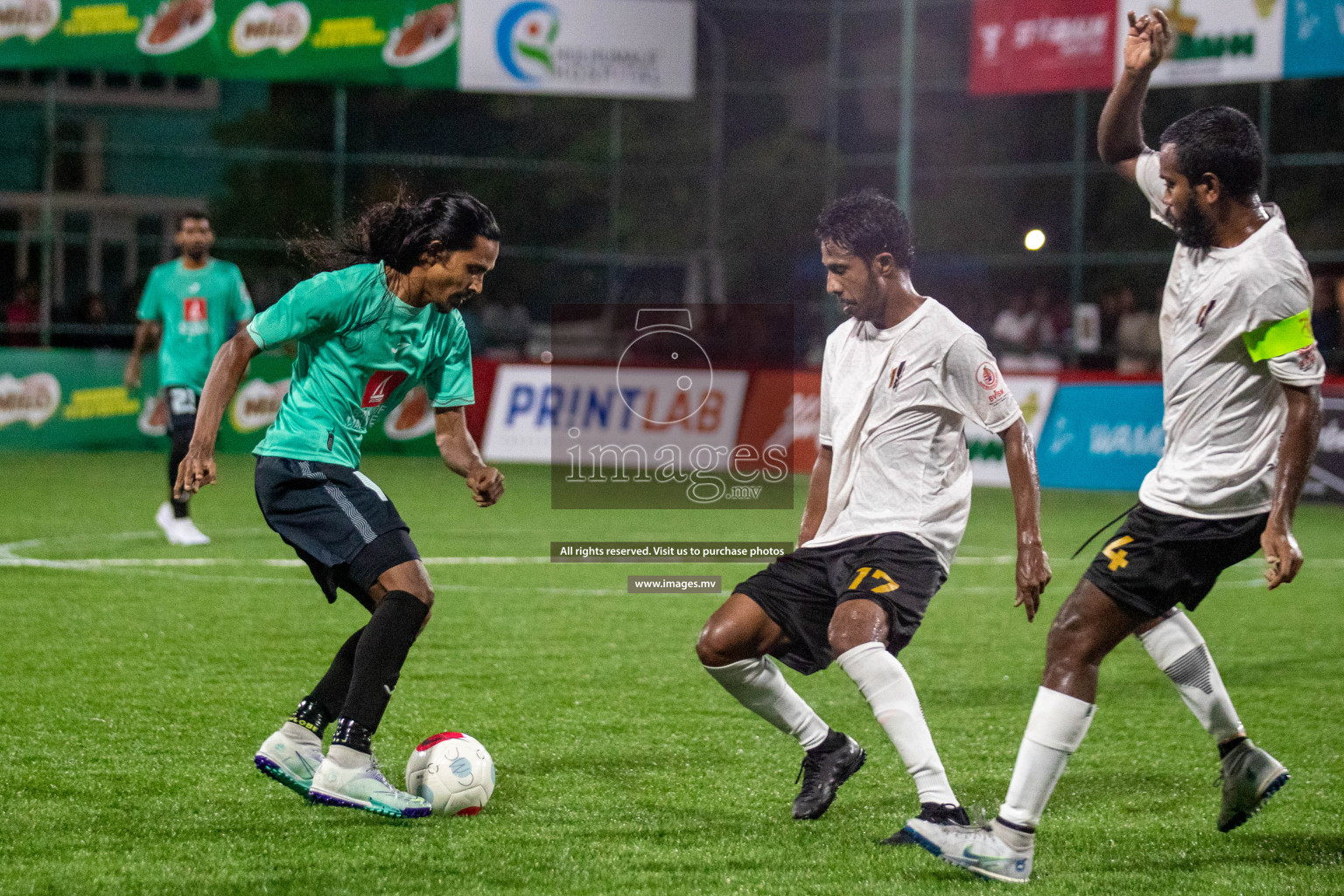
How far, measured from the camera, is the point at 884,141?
125ft

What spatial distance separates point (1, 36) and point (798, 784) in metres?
19.5

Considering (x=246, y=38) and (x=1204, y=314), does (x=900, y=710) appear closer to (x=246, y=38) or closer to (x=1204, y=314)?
(x=1204, y=314)

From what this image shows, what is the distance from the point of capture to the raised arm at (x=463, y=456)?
16.8 ft

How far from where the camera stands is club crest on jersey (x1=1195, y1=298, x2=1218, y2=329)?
14.2ft

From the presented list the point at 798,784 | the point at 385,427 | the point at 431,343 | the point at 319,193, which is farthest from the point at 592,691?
the point at 319,193

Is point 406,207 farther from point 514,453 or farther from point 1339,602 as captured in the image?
point 514,453

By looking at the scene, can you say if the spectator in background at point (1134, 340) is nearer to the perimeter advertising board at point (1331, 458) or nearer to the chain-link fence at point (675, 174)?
the chain-link fence at point (675, 174)

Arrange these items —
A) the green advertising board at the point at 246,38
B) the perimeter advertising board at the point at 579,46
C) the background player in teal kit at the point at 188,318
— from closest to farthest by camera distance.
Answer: the background player in teal kit at the point at 188,318
the green advertising board at the point at 246,38
the perimeter advertising board at the point at 579,46

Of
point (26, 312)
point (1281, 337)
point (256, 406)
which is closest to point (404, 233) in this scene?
point (1281, 337)

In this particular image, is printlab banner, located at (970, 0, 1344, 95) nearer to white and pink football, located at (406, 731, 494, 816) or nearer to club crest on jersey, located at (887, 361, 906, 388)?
club crest on jersey, located at (887, 361, 906, 388)

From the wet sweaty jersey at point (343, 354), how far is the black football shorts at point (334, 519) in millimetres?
58

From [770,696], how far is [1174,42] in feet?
48.2

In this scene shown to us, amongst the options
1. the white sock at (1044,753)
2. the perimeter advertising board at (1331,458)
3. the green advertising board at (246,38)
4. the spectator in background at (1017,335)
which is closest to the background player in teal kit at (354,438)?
the white sock at (1044,753)

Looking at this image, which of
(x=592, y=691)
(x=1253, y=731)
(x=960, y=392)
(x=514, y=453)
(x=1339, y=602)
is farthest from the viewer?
(x=514, y=453)
